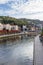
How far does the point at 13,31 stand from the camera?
5090mm

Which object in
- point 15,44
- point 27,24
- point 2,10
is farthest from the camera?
point 15,44

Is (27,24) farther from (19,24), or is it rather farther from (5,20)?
(5,20)

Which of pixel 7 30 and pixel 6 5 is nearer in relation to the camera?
pixel 6 5

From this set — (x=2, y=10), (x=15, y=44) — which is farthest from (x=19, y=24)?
(x=15, y=44)

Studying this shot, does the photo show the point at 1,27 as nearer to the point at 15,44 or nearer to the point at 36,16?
the point at 36,16

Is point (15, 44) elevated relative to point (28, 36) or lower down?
lower down

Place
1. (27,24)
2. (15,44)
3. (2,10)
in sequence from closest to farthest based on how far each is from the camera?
(2,10), (27,24), (15,44)

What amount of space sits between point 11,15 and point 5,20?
20 centimetres

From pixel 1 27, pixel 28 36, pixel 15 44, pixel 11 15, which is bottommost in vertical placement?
pixel 15 44

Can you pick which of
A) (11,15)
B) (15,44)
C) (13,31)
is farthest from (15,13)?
(15,44)

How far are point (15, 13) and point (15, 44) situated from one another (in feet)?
5.36

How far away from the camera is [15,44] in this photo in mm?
6227

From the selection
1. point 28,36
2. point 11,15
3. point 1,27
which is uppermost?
point 11,15

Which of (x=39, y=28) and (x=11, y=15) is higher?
(x=11, y=15)
